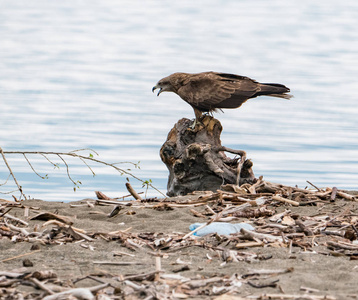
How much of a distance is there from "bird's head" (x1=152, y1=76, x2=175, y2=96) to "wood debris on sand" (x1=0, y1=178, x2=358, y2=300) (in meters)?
3.76

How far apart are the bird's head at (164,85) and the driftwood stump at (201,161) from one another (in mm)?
1759

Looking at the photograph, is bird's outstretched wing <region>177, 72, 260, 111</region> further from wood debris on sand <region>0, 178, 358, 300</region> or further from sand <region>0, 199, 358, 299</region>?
sand <region>0, 199, 358, 299</region>

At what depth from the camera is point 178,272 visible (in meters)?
4.15

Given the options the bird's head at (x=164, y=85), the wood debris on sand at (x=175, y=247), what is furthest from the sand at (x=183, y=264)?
the bird's head at (x=164, y=85)

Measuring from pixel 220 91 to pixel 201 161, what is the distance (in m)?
1.60

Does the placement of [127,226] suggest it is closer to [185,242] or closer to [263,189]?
[185,242]

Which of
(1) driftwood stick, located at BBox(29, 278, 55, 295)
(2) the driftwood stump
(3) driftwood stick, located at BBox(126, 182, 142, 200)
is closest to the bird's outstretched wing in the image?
(2) the driftwood stump

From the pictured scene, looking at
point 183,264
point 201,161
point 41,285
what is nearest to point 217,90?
point 201,161

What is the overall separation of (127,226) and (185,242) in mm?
1135

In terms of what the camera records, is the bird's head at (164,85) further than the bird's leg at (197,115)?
Yes

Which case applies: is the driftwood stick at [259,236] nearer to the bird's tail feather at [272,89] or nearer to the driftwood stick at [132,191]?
the driftwood stick at [132,191]

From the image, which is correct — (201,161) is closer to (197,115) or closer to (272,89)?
(197,115)

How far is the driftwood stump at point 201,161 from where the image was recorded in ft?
27.3

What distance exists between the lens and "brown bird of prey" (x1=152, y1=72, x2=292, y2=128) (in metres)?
9.23
